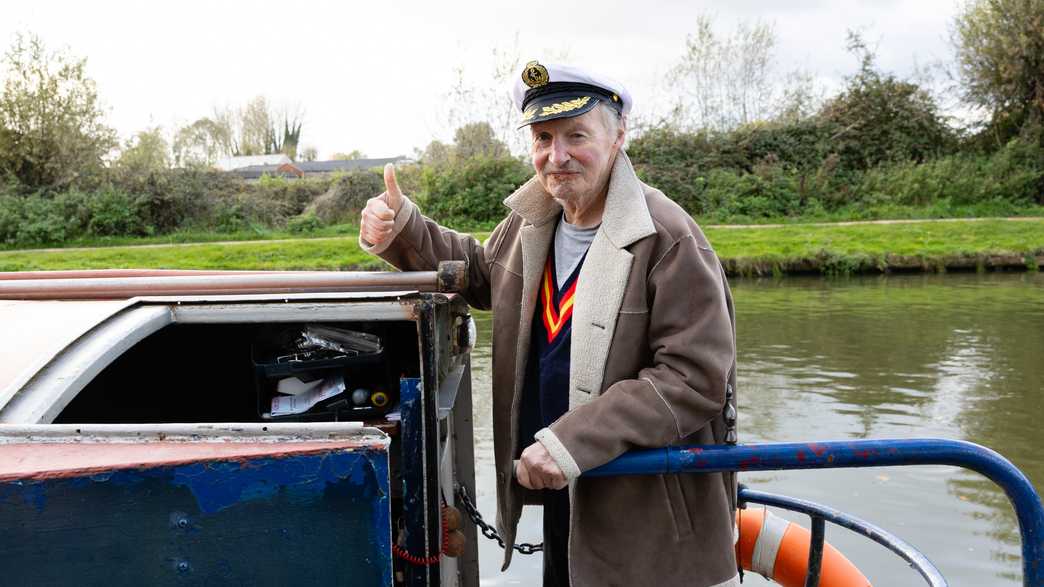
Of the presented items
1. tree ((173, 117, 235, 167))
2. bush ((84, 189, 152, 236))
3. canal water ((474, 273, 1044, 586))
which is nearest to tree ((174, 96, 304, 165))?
tree ((173, 117, 235, 167))

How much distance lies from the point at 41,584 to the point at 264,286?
108 centimetres

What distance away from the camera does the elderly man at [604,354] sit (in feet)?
6.57

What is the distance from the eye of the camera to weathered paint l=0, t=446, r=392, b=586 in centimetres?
158

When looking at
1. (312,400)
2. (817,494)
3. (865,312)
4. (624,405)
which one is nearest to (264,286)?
(312,400)

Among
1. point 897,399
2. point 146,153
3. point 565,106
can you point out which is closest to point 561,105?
point 565,106

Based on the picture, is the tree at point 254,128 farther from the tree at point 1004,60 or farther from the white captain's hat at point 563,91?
the white captain's hat at point 563,91

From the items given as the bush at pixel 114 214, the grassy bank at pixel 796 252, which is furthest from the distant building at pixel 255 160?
the grassy bank at pixel 796 252

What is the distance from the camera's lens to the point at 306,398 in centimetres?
281

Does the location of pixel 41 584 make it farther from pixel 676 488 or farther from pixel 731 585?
pixel 731 585

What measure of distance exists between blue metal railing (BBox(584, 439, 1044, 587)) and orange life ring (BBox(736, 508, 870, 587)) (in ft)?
3.80

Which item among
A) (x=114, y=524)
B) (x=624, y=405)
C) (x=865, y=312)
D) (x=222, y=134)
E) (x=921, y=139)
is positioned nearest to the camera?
(x=114, y=524)

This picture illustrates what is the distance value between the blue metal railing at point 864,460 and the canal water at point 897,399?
3.13 meters

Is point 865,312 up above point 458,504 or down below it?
below

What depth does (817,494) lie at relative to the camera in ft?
19.7
